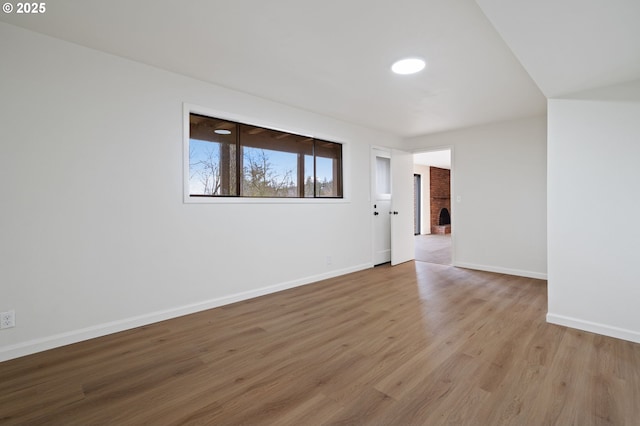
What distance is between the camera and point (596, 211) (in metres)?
2.55

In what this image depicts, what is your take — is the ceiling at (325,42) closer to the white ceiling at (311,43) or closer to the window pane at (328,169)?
the white ceiling at (311,43)

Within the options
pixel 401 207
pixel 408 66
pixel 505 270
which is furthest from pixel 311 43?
pixel 505 270

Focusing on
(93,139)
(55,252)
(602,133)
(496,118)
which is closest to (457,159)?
(496,118)

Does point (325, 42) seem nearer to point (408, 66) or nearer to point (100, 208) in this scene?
point (408, 66)

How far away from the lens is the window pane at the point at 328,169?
14.7ft

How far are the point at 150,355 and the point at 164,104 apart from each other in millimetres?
2238

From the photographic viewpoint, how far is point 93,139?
8.25 feet

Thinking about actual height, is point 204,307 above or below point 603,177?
below

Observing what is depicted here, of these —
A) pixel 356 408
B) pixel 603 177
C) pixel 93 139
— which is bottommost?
pixel 356 408

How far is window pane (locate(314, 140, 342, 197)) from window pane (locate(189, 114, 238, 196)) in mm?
1387

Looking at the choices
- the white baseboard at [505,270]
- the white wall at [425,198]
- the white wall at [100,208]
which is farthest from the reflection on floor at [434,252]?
the white wall at [100,208]

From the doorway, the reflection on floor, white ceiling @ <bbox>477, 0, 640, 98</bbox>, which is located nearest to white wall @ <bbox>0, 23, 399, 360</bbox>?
the doorway

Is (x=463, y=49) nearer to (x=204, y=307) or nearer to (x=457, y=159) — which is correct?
(x=457, y=159)

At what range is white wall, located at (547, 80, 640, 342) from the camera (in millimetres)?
2410
